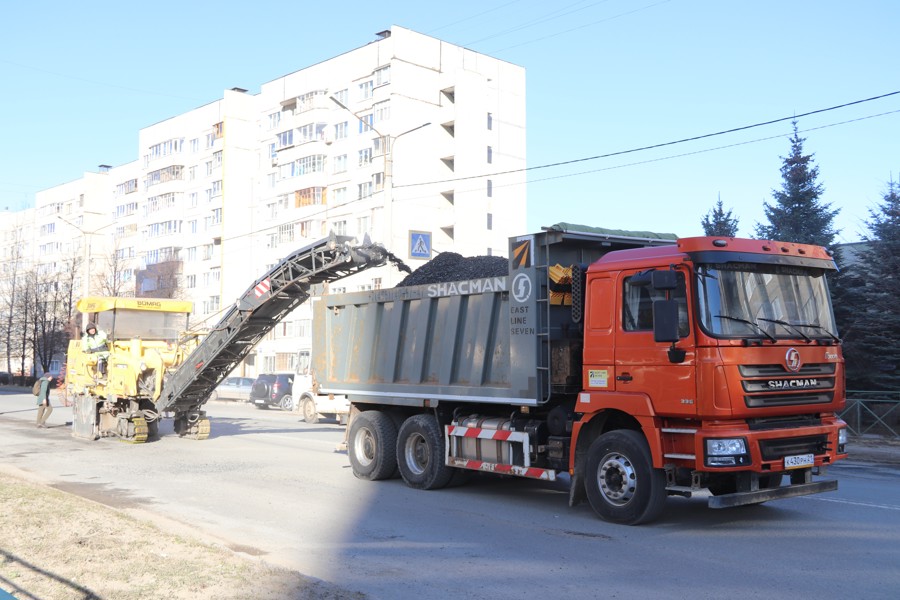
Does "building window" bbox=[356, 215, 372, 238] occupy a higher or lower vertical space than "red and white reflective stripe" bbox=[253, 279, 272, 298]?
higher

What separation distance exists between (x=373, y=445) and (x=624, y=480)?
5076mm

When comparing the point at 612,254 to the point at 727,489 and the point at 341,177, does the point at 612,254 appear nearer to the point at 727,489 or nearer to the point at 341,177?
the point at 727,489

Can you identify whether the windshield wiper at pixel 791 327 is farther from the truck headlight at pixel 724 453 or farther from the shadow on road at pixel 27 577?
the shadow on road at pixel 27 577

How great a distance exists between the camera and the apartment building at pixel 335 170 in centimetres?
5906

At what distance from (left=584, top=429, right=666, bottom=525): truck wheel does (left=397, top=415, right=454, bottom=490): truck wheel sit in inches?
112

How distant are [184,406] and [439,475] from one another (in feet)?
29.3

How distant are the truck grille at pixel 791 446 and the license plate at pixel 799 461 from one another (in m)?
0.04

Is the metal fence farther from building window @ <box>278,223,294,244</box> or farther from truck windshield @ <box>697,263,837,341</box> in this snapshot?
building window @ <box>278,223,294,244</box>

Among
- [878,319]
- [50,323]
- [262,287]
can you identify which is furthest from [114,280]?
[878,319]

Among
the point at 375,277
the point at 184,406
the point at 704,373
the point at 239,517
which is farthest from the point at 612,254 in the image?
the point at 375,277

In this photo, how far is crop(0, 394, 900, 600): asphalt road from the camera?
23.3ft

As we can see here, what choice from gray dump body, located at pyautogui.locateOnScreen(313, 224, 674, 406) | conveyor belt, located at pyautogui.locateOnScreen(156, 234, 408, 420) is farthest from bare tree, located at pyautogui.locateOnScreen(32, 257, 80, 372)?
gray dump body, located at pyautogui.locateOnScreen(313, 224, 674, 406)

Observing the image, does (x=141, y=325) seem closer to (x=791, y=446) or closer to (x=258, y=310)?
(x=258, y=310)

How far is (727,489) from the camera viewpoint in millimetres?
9703
